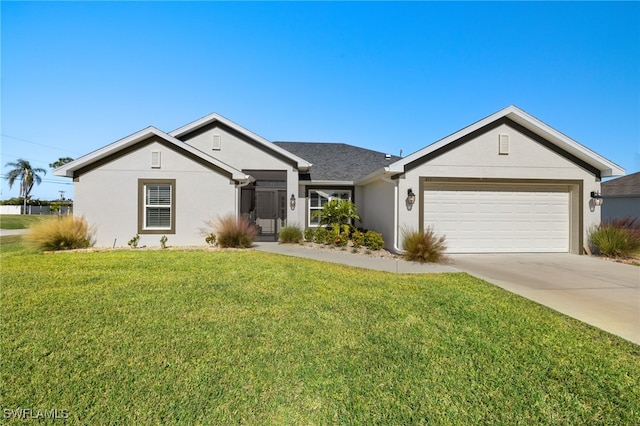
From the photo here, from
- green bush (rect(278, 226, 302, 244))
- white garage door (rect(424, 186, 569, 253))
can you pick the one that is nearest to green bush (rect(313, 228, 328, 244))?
green bush (rect(278, 226, 302, 244))

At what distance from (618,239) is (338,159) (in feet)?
44.3

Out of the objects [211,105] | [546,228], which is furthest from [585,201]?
[211,105]

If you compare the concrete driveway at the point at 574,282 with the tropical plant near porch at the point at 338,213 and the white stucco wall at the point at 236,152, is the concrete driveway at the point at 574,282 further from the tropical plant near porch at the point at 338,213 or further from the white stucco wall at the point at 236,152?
the white stucco wall at the point at 236,152

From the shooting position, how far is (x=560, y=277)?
25.8 ft

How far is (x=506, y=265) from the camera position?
9430 mm

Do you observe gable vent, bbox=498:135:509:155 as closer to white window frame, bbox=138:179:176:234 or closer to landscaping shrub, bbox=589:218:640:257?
landscaping shrub, bbox=589:218:640:257

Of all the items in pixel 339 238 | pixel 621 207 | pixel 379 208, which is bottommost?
pixel 339 238

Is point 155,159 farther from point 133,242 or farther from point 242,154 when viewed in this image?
point 242,154

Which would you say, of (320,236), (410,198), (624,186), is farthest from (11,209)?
(624,186)

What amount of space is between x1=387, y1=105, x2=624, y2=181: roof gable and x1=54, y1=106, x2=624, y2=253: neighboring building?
38 mm

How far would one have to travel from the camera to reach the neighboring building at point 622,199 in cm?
1711

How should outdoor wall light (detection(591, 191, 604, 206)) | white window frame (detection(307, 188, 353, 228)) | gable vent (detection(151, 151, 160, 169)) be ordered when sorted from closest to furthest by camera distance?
outdoor wall light (detection(591, 191, 604, 206)) → gable vent (detection(151, 151, 160, 169)) → white window frame (detection(307, 188, 353, 228))

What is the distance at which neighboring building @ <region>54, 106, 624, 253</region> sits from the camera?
1127 cm

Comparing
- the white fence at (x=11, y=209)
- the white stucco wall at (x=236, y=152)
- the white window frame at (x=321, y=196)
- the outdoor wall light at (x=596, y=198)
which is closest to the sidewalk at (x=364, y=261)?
the white window frame at (x=321, y=196)
